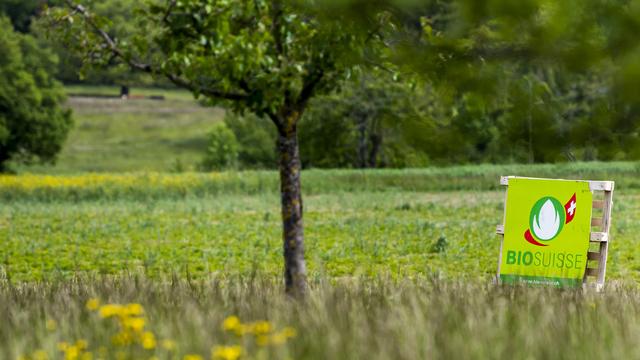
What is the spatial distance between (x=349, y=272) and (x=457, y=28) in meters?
9.97

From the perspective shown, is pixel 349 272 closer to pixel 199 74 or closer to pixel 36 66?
pixel 199 74

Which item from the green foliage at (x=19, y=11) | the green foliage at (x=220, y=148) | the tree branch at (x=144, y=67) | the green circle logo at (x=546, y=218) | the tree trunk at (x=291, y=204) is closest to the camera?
the green circle logo at (x=546, y=218)

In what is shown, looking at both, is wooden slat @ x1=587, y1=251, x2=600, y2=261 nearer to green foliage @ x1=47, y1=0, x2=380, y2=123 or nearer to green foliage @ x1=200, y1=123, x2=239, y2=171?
green foliage @ x1=47, y1=0, x2=380, y2=123

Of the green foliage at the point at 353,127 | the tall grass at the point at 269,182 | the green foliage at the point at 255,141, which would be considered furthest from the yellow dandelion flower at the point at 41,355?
the green foliage at the point at 255,141

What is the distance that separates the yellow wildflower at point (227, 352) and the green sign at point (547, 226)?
6.85 metres

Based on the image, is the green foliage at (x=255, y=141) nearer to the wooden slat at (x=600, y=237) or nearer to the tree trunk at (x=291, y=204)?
the tree trunk at (x=291, y=204)

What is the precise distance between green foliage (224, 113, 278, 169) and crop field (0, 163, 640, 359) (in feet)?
132

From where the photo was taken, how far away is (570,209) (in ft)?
35.6

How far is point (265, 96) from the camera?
10.6m

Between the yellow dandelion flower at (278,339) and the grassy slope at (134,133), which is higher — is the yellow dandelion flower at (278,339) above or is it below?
above

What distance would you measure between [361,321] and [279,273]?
876cm

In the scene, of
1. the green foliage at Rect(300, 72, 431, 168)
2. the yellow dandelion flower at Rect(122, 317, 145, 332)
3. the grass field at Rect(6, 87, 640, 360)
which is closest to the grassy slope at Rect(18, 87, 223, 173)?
the green foliage at Rect(300, 72, 431, 168)

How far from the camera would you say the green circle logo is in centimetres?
1073

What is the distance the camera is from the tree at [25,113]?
69500mm
